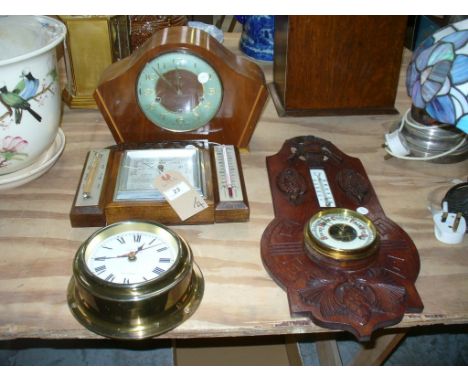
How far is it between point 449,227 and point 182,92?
54 cm

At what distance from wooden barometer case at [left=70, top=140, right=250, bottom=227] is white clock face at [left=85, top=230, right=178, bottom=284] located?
0.35 ft

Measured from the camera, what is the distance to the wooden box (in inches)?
43.5

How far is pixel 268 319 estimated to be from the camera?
713 mm

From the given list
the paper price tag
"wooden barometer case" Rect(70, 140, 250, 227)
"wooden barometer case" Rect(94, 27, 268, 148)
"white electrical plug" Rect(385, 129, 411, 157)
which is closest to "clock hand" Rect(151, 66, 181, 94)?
"wooden barometer case" Rect(94, 27, 268, 148)

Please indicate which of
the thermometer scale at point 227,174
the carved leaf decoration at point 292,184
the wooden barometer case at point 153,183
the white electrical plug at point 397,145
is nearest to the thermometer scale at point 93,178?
the wooden barometer case at point 153,183

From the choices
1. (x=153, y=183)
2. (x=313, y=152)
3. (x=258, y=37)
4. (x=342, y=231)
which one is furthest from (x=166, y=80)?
(x=258, y=37)

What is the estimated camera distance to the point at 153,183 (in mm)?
880

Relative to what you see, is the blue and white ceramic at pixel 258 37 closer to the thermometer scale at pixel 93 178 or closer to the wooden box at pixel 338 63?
the wooden box at pixel 338 63

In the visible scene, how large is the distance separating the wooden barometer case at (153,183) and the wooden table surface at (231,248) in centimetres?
3

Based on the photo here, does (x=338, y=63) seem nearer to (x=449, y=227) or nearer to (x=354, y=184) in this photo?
(x=354, y=184)
